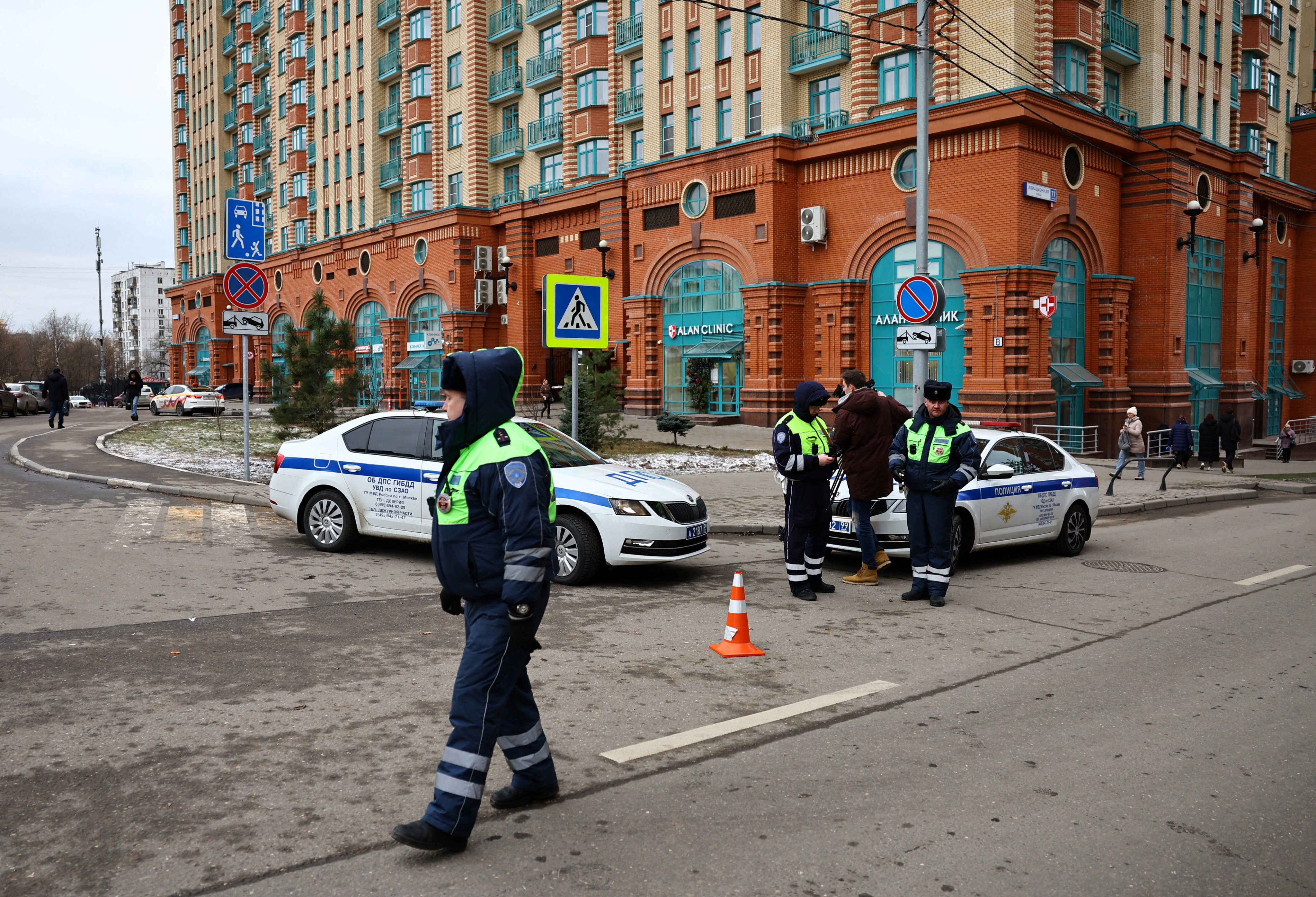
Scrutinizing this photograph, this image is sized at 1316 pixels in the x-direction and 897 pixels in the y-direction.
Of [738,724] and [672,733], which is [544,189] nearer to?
[738,724]

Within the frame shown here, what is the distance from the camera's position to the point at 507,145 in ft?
152

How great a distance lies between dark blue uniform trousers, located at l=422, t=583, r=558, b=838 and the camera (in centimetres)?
366

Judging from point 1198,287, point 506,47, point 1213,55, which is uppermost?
point 506,47

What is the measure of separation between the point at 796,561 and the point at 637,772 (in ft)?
14.3

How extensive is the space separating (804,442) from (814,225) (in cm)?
2436

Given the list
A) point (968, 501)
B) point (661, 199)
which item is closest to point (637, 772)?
point (968, 501)

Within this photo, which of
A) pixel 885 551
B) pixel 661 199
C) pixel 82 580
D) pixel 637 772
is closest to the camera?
pixel 637 772

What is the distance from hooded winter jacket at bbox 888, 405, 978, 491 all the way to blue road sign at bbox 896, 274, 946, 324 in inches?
218

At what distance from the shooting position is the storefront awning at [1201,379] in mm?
32281

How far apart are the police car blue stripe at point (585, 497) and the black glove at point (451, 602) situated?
4824 millimetres

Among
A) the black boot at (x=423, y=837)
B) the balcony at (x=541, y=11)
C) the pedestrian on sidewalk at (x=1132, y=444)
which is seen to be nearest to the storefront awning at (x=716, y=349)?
the pedestrian on sidewalk at (x=1132, y=444)

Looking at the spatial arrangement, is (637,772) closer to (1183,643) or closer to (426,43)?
(1183,643)

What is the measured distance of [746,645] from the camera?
6641 millimetres

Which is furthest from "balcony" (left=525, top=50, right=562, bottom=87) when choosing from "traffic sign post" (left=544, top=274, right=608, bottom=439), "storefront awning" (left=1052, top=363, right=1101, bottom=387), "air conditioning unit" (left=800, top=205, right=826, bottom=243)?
"traffic sign post" (left=544, top=274, right=608, bottom=439)
